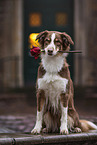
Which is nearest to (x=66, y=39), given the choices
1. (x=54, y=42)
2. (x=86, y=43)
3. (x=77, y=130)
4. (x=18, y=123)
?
(x=54, y=42)

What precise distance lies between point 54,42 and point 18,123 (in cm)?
288

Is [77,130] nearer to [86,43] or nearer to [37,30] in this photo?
[86,43]

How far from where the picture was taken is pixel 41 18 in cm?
1077

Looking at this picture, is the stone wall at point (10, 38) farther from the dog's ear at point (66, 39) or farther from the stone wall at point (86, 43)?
the dog's ear at point (66, 39)

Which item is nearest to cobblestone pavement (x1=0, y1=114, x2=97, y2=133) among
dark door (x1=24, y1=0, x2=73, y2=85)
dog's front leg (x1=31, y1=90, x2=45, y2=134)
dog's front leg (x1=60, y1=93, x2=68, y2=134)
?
dog's front leg (x1=31, y1=90, x2=45, y2=134)

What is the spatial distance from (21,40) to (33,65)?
0.94m

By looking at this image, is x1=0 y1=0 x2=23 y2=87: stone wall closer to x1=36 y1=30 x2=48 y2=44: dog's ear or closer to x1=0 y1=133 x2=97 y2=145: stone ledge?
x1=36 y1=30 x2=48 y2=44: dog's ear

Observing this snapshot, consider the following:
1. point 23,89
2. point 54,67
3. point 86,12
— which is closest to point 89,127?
point 54,67

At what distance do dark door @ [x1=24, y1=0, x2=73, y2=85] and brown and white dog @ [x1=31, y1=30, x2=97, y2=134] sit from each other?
706 centimetres

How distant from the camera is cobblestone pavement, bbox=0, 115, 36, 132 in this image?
543cm

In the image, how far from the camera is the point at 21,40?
10516mm

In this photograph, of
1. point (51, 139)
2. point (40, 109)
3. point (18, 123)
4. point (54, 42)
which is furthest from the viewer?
point (18, 123)

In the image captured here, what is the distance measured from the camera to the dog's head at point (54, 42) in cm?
338

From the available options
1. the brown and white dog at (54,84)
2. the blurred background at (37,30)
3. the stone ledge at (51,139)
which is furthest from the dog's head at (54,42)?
the blurred background at (37,30)
